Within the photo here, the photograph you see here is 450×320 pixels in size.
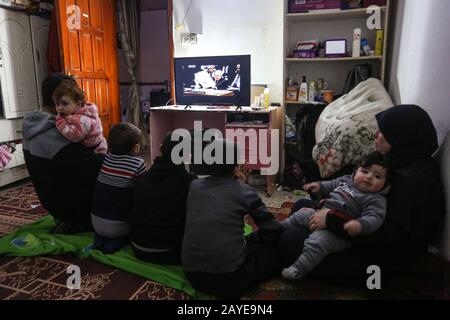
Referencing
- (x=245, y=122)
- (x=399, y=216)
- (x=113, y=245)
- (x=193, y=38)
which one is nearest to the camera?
(x=399, y=216)

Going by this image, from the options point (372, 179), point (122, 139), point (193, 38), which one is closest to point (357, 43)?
point (193, 38)

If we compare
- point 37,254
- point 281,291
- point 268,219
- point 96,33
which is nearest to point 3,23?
point 96,33

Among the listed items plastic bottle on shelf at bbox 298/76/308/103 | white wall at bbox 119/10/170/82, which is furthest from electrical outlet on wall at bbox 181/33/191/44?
white wall at bbox 119/10/170/82

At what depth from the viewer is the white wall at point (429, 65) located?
4.97 ft

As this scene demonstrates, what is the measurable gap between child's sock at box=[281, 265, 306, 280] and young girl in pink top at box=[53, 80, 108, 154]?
133 centimetres

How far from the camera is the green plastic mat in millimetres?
1665

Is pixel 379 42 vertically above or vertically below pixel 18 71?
above

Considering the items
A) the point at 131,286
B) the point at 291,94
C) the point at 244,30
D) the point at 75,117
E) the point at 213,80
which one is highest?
the point at 244,30

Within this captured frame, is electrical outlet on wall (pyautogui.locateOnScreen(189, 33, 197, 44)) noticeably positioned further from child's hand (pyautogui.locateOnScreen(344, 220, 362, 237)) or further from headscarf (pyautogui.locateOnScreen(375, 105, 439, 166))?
child's hand (pyautogui.locateOnScreen(344, 220, 362, 237))

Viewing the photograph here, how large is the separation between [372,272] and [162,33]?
4.91 meters

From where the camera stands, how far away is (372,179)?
1480 mm

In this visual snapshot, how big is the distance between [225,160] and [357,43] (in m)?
2.18

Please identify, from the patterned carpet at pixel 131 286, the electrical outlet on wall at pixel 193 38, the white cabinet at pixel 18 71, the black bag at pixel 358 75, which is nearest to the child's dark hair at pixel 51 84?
the patterned carpet at pixel 131 286

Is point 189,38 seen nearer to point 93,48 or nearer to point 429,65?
point 93,48
